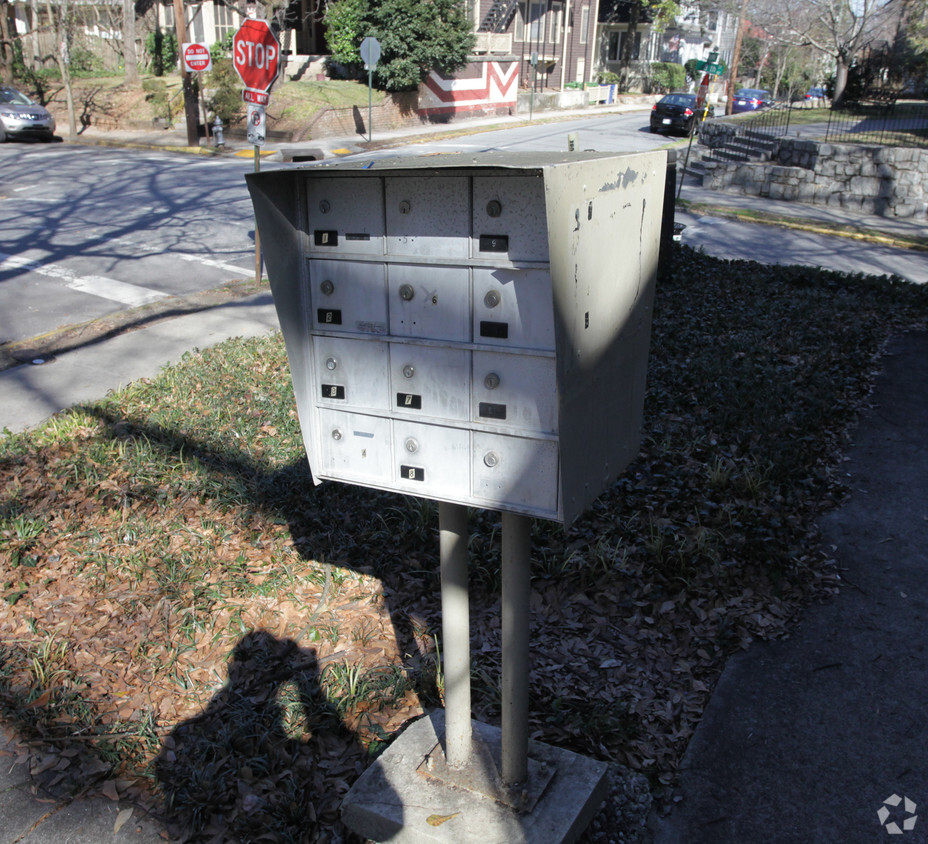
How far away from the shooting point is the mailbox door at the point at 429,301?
96.6 inches

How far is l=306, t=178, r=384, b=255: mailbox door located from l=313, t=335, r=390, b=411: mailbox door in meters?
0.29

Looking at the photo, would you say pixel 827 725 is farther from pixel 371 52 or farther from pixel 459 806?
pixel 371 52

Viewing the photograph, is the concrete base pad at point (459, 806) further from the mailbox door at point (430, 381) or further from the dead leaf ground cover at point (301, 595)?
the mailbox door at point (430, 381)

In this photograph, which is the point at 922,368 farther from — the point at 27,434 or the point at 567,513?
the point at 27,434

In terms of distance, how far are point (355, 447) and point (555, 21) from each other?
50.8m

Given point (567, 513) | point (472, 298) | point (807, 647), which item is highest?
point (472, 298)

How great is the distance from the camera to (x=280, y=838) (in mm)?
3127

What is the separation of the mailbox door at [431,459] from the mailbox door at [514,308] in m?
0.34

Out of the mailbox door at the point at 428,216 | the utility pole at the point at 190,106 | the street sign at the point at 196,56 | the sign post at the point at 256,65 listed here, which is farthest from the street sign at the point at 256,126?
the utility pole at the point at 190,106

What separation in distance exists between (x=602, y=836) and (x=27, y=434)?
497 centimetres

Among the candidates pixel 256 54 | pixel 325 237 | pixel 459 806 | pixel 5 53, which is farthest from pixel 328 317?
pixel 5 53

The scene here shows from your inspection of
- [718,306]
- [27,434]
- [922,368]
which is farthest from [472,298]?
[718,306]

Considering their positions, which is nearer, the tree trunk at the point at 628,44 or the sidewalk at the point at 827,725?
the sidewalk at the point at 827,725

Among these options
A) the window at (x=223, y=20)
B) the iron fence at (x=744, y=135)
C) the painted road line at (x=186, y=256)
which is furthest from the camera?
the window at (x=223, y=20)
